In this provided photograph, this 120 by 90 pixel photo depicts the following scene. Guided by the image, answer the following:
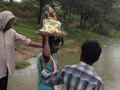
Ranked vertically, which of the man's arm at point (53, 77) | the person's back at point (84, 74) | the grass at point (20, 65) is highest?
the person's back at point (84, 74)

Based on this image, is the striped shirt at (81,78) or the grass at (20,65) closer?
the striped shirt at (81,78)

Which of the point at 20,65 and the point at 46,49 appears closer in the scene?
the point at 46,49

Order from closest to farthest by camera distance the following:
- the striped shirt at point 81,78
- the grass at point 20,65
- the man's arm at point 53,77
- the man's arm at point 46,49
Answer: the striped shirt at point 81,78, the man's arm at point 53,77, the man's arm at point 46,49, the grass at point 20,65

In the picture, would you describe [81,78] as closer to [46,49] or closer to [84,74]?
[84,74]

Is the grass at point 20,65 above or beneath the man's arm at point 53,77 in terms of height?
beneath

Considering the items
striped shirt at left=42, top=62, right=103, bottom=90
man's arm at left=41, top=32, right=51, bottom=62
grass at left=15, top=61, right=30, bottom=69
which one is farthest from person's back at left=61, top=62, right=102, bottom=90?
grass at left=15, top=61, right=30, bottom=69

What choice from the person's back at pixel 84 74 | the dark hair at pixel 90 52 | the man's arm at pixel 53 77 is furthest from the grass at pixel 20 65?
the dark hair at pixel 90 52

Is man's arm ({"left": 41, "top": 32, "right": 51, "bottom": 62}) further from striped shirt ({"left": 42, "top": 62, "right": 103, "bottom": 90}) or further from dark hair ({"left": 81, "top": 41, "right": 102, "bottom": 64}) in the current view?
dark hair ({"left": 81, "top": 41, "right": 102, "bottom": 64})

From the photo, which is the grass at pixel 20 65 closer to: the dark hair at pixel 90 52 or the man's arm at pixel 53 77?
the man's arm at pixel 53 77

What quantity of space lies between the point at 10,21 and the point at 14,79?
2982 mm

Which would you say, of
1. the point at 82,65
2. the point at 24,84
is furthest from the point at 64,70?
the point at 24,84

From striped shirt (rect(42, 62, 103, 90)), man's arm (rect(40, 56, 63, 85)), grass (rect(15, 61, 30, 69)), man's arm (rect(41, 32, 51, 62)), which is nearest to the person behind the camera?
striped shirt (rect(42, 62, 103, 90))

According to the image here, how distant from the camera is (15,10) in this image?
21.2 m

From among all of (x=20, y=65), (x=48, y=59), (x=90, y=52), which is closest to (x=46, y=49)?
(x=48, y=59)
